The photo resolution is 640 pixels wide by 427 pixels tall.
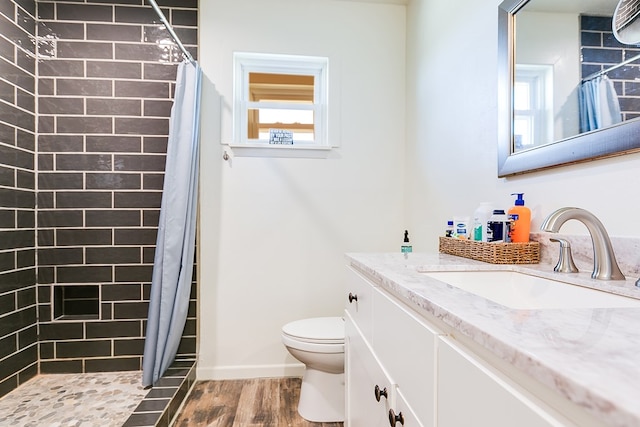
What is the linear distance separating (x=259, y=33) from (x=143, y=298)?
5.89 ft

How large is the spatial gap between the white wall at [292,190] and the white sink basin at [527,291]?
1266 mm

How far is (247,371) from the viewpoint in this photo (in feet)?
6.91

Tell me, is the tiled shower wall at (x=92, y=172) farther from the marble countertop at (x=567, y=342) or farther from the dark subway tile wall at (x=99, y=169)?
the marble countertop at (x=567, y=342)

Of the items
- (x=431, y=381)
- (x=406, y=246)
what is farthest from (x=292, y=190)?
(x=431, y=381)

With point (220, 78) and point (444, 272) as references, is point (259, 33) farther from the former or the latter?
point (444, 272)

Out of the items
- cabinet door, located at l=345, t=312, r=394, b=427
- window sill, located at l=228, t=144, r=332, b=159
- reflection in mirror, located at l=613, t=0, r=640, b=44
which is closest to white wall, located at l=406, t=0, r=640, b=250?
reflection in mirror, located at l=613, t=0, r=640, b=44

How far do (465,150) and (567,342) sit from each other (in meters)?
1.28

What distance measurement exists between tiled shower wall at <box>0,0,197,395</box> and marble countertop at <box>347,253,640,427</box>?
1.88 m

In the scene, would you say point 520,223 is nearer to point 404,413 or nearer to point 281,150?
point 404,413

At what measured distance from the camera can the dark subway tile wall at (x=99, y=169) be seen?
1924 millimetres

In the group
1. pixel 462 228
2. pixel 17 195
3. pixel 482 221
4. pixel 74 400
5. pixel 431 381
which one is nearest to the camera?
pixel 431 381

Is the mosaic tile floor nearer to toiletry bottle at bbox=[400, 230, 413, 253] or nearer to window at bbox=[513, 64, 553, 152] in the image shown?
toiletry bottle at bbox=[400, 230, 413, 253]

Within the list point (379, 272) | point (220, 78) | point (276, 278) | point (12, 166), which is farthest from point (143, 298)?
point (379, 272)

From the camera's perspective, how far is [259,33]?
2125 mm
